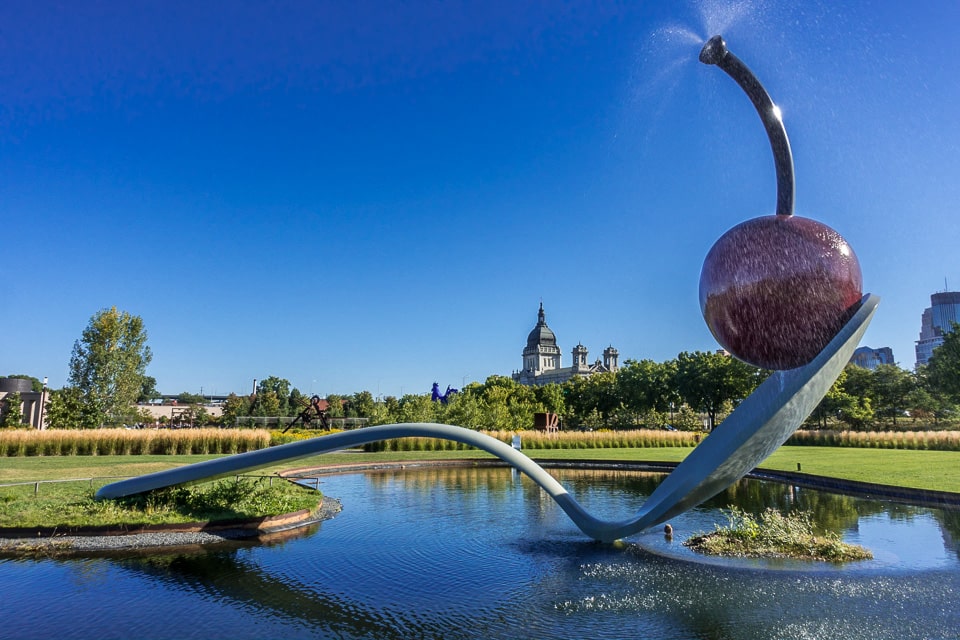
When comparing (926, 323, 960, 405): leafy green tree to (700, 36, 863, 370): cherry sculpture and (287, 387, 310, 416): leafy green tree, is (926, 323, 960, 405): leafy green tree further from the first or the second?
(287, 387, 310, 416): leafy green tree

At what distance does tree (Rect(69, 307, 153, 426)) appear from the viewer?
34375 millimetres

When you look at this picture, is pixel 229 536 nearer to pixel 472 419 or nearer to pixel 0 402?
pixel 472 419

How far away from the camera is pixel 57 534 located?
35.5 feet

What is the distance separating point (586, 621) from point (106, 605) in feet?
18.8

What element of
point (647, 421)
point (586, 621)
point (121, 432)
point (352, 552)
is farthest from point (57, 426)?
point (647, 421)

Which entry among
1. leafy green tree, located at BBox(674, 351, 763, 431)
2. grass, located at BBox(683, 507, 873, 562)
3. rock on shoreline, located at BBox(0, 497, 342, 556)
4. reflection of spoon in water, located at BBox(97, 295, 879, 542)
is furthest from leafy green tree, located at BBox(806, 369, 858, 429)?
rock on shoreline, located at BBox(0, 497, 342, 556)

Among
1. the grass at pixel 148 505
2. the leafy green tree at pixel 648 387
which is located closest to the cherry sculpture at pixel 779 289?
the grass at pixel 148 505

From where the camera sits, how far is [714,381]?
57.3m

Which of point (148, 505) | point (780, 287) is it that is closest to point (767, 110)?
point (780, 287)

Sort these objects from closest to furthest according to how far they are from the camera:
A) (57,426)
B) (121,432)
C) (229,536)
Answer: (229,536)
(121,432)
(57,426)

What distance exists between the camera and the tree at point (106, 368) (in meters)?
34.4

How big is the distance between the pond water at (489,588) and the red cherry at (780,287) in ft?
10.3

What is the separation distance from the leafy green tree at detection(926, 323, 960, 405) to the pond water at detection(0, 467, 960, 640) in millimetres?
32200

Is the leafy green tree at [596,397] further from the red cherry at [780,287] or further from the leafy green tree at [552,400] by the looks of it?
the red cherry at [780,287]
